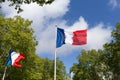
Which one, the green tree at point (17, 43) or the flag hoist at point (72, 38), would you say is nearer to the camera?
the flag hoist at point (72, 38)

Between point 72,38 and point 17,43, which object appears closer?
point 72,38

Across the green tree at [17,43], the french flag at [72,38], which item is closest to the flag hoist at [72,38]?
the french flag at [72,38]

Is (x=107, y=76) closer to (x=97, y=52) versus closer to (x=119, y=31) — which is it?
(x=97, y=52)

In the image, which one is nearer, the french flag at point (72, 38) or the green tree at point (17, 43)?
the french flag at point (72, 38)

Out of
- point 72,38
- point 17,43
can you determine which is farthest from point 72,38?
point 17,43

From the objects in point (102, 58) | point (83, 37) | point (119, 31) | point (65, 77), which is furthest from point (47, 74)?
point (83, 37)

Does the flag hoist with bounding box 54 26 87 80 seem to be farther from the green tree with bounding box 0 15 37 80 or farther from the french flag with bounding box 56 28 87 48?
the green tree with bounding box 0 15 37 80

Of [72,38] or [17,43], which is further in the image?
[17,43]

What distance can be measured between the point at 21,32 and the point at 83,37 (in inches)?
1302

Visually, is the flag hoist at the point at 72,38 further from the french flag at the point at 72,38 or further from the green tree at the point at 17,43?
the green tree at the point at 17,43

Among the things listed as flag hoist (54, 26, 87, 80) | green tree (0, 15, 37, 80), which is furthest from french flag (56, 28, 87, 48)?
green tree (0, 15, 37, 80)

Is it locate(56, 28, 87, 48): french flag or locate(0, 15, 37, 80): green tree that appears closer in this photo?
locate(56, 28, 87, 48): french flag

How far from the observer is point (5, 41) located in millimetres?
58062

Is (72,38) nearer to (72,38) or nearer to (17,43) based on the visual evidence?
(72,38)
